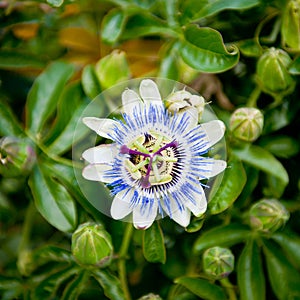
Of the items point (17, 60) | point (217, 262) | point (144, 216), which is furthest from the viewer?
point (17, 60)

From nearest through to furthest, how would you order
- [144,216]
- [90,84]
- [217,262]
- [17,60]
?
[144,216] < [217,262] < [90,84] < [17,60]

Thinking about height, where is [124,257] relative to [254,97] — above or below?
below

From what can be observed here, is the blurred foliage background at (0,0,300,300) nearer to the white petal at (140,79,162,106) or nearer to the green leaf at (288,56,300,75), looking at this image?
the green leaf at (288,56,300,75)

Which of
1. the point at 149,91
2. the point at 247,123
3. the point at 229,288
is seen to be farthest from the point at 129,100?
the point at 229,288

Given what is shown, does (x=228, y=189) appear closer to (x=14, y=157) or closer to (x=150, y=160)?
(x=150, y=160)

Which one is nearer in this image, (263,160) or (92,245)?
(92,245)

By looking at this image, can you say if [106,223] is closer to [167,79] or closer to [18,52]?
[167,79]
